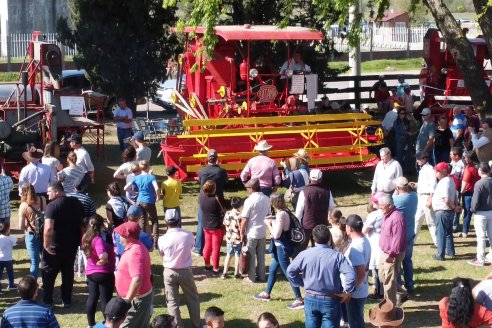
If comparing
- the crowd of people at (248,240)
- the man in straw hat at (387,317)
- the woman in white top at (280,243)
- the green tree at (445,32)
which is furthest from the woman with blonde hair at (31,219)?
the green tree at (445,32)

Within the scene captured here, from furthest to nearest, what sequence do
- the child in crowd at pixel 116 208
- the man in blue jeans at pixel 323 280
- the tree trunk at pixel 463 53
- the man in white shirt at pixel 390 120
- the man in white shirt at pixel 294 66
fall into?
the man in white shirt at pixel 390 120 < the man in white shirt at pixel 294 66 < the tree trunk at pixel 463 53 < the child in crowd at pixel 116 208 < the man in blue jeans at pixel 323 280

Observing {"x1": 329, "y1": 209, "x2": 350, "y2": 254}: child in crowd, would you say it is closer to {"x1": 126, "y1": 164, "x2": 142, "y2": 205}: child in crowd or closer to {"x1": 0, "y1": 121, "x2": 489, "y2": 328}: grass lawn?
{"x1": 0, "y1": 121, "x2": 489, "y2": 328}: grass lawn

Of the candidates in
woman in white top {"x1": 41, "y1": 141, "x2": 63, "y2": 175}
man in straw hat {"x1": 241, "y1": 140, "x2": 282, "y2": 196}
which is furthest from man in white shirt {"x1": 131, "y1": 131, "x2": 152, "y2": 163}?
man in straw hat {"x1": 241, "y1": 140, "x2": 282, "y2": 196}

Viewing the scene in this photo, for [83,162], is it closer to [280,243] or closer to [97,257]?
[280,243]

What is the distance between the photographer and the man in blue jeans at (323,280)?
8.74 m

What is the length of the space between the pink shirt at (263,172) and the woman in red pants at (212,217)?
170 cm

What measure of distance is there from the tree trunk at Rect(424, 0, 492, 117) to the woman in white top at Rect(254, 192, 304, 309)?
6461 mm

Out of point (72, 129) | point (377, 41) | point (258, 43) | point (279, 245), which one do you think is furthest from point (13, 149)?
point (377, 41)

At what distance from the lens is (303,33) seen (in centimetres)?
1772

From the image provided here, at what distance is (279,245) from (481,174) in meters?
3.44

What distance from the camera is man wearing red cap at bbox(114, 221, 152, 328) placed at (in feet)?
29.0

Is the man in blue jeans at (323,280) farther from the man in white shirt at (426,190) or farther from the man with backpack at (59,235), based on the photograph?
the man in white shirt at (426,190)

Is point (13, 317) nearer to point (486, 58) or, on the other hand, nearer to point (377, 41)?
point (486, 58)

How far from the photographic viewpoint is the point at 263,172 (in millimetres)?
13844
